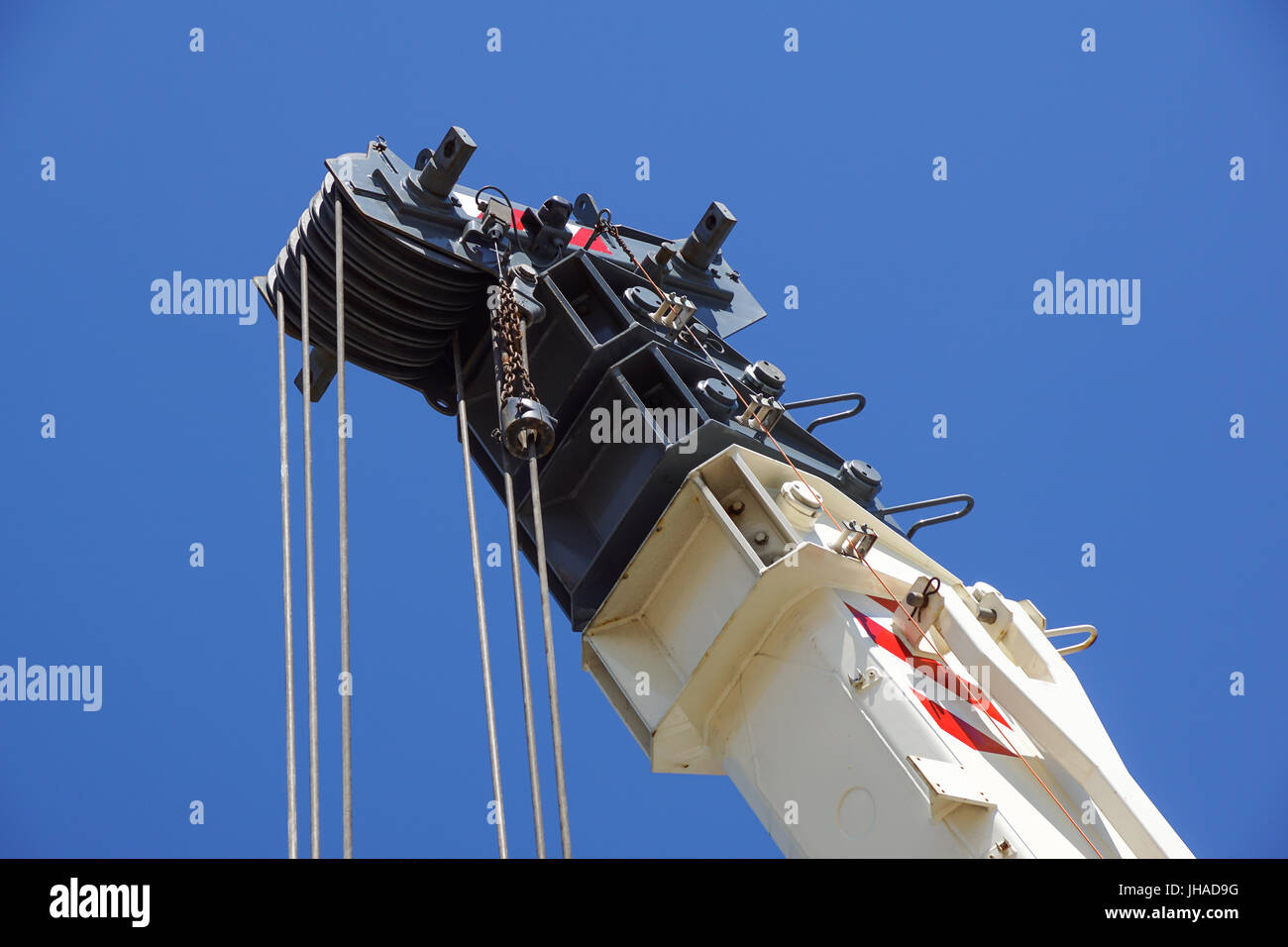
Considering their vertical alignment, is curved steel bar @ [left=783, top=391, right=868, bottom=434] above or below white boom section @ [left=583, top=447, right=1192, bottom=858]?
above

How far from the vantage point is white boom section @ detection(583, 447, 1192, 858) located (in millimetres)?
8731

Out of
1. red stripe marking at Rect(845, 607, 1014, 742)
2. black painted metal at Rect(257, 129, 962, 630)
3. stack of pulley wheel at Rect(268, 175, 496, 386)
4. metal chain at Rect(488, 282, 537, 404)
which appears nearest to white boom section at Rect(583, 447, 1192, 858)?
red stripe marking at Rect(845, 607, 1014, 742)

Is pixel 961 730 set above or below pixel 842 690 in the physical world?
below

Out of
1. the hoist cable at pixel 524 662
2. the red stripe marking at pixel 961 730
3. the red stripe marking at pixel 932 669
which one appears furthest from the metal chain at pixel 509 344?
the red stripe marking at pixel 961 730

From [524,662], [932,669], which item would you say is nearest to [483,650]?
[524,662]

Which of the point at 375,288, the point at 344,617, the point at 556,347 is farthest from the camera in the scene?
the point at 375,288

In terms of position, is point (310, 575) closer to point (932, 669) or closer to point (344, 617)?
point (344, 617)

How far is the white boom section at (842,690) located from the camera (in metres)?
8.73

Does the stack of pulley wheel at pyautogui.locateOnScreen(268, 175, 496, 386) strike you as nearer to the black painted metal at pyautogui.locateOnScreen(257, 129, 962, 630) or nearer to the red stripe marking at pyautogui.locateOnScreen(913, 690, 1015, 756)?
the black painted metal at pyautogui.locateOnScreen(257, 129, 962, 630)

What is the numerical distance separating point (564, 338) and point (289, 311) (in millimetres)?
2413

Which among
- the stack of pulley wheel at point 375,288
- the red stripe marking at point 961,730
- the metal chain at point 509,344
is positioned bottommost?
the red stripe marking at point 961,730

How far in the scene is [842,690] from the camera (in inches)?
363

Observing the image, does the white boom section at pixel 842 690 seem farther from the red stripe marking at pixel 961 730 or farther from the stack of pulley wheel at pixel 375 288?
the stack of pulley wheel at pixel 375 288

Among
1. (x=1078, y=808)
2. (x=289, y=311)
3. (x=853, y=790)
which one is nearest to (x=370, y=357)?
(x=289, y=311)
